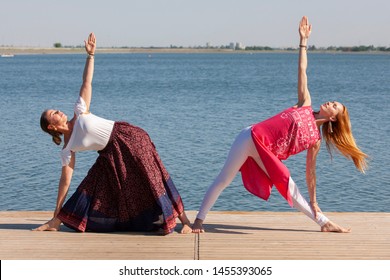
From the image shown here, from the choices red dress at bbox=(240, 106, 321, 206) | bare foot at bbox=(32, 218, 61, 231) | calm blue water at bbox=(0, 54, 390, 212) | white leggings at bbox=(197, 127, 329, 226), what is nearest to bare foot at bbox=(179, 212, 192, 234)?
white leggings at bbox=(197, 127, 329, 226)

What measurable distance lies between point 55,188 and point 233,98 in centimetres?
2434

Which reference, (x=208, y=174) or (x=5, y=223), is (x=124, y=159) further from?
(x=208, y=174)

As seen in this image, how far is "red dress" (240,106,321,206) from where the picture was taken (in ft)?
18.3

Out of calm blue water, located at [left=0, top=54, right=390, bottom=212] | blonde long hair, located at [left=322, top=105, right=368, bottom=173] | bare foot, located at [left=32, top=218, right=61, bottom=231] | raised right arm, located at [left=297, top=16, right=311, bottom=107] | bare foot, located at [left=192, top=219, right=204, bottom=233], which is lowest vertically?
calm blue water, located at [left=0, top=54, right=390, bottom=212]

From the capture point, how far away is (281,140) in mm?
5660

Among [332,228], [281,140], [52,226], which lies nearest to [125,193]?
[52,226]

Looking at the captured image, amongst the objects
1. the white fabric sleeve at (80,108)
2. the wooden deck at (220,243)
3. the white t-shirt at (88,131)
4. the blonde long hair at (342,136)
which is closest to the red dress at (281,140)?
the blonde long hair at (342,136)

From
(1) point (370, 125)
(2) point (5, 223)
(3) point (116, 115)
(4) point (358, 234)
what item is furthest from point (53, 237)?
(3) point (116, 115)

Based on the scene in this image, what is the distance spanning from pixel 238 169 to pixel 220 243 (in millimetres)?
650

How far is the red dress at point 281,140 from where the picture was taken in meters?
5.59

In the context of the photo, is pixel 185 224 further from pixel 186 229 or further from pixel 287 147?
pixel 287 147

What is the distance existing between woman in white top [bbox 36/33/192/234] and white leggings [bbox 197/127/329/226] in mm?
280

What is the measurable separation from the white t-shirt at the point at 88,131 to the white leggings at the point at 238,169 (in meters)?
0.94

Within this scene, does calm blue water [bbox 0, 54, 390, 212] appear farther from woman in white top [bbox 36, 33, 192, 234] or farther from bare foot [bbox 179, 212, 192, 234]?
woman in white top [bbox 36, 33, 192, 234]
